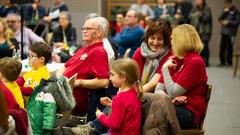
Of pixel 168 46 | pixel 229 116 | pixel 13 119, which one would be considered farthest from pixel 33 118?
pixel 229 116

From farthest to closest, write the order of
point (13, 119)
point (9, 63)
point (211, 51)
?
point (211, 51), point (9, 63), point (13, 119)

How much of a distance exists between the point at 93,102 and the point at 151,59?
0.64m

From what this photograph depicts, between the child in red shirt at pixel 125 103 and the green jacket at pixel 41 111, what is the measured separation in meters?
0.51

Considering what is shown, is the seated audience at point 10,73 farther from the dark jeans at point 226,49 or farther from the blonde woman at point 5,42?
the dark jeans at point 226,49

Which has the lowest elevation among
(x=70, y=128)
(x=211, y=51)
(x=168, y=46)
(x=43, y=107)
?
(x=211, y=51)

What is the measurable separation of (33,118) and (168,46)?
1367 mm

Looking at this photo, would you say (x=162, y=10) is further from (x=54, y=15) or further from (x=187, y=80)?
(x=187, y=80)

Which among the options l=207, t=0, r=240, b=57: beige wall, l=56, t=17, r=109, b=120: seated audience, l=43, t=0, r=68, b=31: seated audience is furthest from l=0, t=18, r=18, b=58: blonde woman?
l=207, t=0, r=240, b=57: beige wall

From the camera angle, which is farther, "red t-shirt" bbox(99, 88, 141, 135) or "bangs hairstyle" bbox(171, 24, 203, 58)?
"bangs hairstyle" bbox(171, 24, 203, 58)

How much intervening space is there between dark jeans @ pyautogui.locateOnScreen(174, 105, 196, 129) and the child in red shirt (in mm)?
515

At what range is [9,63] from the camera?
138 inches

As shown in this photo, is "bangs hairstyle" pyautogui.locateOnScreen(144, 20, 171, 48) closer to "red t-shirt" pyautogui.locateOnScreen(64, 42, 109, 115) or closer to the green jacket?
"red t-shirt" pyautogui.locateOnScreen(64, 42, 109, 115)

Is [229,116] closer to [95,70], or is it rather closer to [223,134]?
[223,134]

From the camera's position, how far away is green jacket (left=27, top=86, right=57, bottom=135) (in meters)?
3.62
